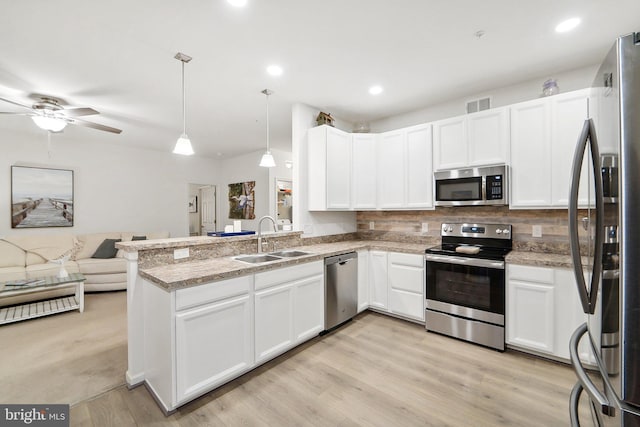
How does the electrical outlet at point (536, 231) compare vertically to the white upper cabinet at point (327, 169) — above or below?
below

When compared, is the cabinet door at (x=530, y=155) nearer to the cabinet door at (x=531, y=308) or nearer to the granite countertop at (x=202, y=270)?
the cabinet door at (x=531, y=308)

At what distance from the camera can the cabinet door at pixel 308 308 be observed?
264 cm

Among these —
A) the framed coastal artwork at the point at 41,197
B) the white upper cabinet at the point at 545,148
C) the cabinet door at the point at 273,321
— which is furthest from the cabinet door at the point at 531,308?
the framed coastal artwork at the point at 41,197

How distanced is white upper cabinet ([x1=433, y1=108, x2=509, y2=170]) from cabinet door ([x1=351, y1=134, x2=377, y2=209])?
83 centimetres

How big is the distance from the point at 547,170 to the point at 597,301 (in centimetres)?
229

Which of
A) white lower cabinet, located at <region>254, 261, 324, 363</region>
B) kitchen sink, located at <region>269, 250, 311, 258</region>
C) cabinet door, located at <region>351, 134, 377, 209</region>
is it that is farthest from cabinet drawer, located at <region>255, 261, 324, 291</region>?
cabinet door, located at <region>351, 134, 377, 209</region>

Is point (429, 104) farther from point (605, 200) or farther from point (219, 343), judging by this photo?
point (219, 343)

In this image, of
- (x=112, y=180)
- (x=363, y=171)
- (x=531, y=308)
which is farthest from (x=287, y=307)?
(x=112, y=180)

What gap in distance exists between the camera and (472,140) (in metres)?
3.01

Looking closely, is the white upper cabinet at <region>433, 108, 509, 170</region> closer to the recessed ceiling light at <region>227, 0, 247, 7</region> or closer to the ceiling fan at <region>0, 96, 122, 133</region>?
the recessed ceiling light at <region>227, 0, 247, 7</region>

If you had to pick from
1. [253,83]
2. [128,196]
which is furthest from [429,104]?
[128,196]

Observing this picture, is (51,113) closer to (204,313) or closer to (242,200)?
(204,313)

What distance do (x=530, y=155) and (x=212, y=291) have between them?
3.14 m

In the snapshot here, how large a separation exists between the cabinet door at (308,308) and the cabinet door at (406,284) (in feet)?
3.17
